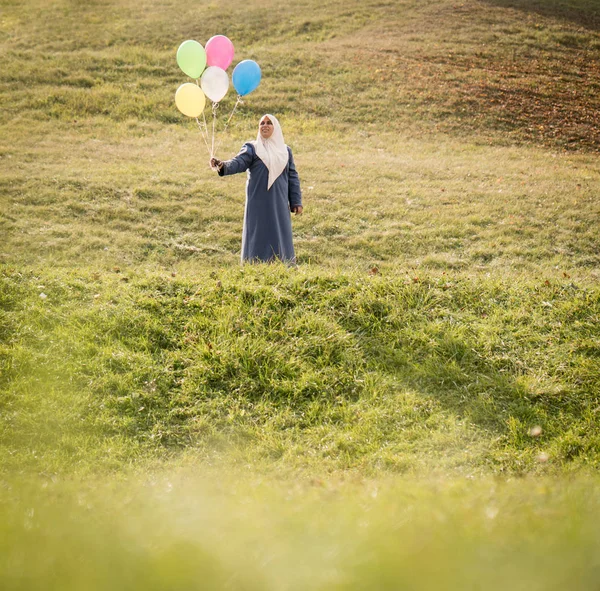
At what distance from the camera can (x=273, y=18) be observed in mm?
24688

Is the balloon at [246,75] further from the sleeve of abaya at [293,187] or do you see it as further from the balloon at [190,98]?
the sleeve of abaya at [293,187]

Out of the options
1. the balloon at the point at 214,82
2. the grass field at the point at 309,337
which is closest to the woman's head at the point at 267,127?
the balloon at the point at 214,82

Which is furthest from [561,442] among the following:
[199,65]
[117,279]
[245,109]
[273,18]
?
[273,18]

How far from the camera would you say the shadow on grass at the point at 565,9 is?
25806mm

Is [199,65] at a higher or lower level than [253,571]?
higher

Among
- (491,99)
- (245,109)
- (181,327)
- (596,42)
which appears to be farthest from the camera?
(596,42)

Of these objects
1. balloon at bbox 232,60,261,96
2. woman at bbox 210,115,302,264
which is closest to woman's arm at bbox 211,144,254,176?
woman at bbox 210,115,302,264

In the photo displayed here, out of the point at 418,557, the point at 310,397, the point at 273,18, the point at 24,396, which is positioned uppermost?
the point at 273,18

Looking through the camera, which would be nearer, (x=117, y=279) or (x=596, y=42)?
→ (x=117, y=279)

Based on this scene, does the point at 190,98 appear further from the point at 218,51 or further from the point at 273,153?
the point at 273,153

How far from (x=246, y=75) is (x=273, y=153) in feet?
4.08

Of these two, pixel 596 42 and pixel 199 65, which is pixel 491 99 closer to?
pixel 596 42

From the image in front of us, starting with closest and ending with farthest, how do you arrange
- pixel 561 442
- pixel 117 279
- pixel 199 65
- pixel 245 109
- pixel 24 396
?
1. pixel 561 442
2. pixel 24 396
3. pixel 117 279
4. pixel 199 65
5. pixel 245 109

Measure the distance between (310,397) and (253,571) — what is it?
13.8 ft
